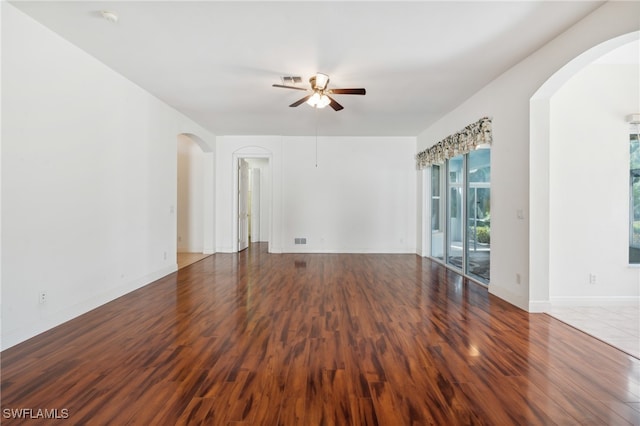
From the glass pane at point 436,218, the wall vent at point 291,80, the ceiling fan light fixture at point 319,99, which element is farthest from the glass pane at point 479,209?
the wall vent at point 291,80

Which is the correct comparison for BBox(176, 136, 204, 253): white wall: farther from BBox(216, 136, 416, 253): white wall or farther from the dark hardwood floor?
the dark hardwood floor

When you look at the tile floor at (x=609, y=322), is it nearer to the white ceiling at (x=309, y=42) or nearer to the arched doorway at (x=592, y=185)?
the arched doorway at (x=592, y=185)

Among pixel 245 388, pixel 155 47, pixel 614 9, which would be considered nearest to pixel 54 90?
pixel 155 47

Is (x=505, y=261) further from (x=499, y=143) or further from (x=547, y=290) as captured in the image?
(x=499, y=143)

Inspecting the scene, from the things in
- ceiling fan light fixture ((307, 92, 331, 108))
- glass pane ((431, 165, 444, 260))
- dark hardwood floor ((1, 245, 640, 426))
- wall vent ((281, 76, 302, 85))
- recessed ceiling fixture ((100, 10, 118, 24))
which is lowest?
dark hardwood floor ((1, 245, 640, 426))

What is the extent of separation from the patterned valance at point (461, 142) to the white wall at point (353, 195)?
1101mm

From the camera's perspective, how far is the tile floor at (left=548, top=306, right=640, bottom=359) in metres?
2.47

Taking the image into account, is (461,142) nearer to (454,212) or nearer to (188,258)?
(454,212)

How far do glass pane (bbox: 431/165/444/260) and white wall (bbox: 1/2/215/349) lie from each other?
18.2 feet

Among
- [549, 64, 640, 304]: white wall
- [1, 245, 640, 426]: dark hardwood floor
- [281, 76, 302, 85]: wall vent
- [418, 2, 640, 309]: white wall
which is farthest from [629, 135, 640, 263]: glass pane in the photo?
[281, 76, 302, 85]: wall vent

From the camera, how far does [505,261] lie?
140 inches

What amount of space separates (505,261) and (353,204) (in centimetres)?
392

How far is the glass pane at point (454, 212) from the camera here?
16.6 ft

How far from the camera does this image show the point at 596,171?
3.33 m
